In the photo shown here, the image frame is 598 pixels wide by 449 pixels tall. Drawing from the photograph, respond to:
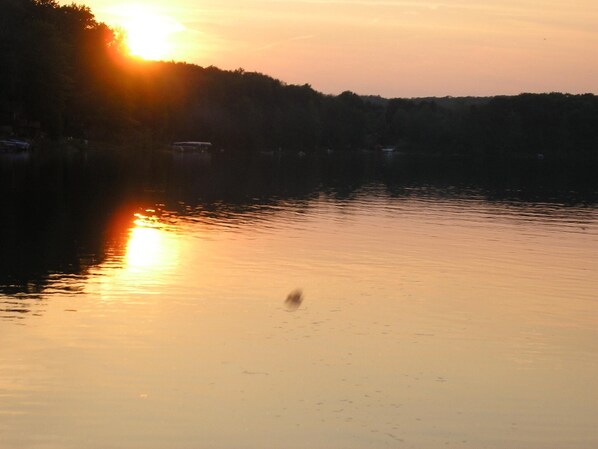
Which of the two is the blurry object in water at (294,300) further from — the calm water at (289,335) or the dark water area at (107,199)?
the dark water area at (107,199)

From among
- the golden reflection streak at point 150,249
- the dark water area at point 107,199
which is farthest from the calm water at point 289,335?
the dark water area at point 107,199

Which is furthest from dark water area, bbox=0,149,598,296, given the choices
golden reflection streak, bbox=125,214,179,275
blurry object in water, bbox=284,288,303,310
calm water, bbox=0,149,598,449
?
blurry object in water, bbox=284,288,303,310

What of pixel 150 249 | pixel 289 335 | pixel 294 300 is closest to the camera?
pixel 289 335

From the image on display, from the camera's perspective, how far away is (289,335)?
1850 centimetres

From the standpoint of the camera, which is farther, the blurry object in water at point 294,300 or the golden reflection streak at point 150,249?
the golden reflection streak at point 150,249

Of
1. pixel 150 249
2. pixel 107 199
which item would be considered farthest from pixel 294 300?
pixel 107 199

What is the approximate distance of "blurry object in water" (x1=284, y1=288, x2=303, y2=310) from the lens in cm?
2127

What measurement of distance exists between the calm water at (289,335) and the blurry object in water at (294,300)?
0.19 metres

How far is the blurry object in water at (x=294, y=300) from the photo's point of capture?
2127 centimetres

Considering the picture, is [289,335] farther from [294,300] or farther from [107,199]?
[107,199]

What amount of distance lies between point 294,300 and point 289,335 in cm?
327

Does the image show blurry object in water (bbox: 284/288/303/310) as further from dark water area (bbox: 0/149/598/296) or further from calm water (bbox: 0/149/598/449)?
dark water area (bbox: 0/149/598/296)

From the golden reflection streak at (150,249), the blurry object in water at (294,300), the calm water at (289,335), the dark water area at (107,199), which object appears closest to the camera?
the calm water at (289,335)

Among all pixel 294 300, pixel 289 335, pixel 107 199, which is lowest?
pixel 289 335
